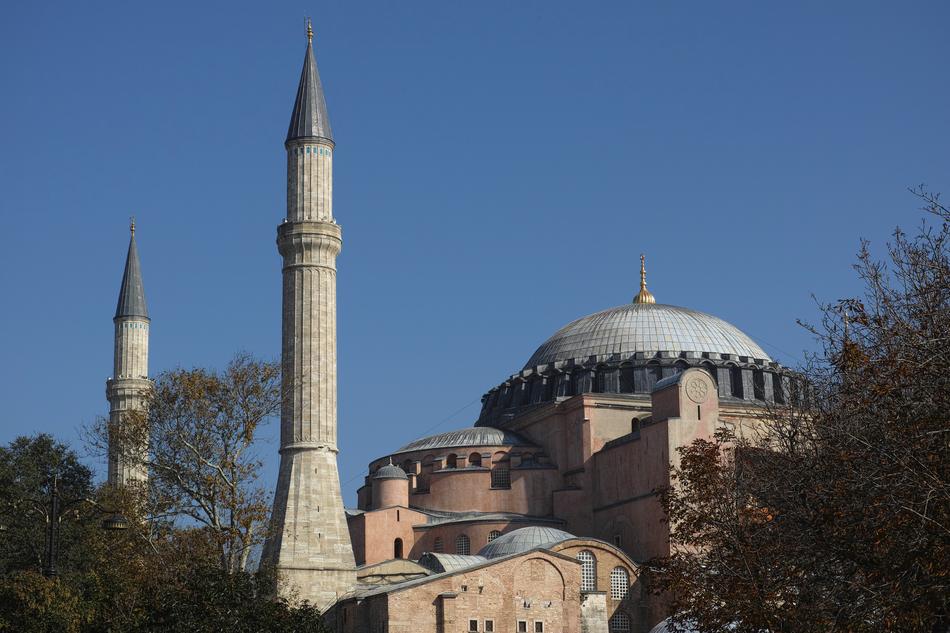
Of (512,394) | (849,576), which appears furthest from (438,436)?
(849,576)

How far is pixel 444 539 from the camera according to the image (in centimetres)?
4431

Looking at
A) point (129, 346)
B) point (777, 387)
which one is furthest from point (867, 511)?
point (129, 346)

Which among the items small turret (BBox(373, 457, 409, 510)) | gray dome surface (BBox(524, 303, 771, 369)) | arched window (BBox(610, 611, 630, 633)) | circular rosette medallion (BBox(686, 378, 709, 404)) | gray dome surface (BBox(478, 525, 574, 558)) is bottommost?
arched window (BBox(610, 611, 630, 633))

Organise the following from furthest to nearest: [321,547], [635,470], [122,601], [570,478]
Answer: [570,478], [635,470], [321,547], [122,601]

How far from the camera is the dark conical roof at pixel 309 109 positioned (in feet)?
126

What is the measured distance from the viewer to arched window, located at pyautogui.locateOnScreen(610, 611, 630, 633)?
130 feet

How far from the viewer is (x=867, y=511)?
14.1 metres

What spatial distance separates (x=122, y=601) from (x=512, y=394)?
26212mm

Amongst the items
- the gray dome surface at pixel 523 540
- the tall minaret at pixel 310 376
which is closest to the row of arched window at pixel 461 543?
the gray dome surface at pixel 523 540

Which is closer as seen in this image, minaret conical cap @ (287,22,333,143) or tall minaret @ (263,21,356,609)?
tall minaret @ (263,21,356,609)

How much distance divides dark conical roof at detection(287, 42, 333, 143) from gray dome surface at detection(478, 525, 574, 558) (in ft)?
40.2

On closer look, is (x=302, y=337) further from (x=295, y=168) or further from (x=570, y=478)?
(x=570, y=478)

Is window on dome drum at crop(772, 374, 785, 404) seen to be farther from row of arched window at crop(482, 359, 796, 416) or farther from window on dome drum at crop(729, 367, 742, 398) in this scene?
window on dome drum at crop(729, 367, 742, 398)

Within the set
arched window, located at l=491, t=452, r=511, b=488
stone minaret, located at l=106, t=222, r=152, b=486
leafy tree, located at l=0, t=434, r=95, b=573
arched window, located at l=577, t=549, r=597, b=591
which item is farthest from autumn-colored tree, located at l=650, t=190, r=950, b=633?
stone minaret, located at l=106, t=222, r=152, b=486
